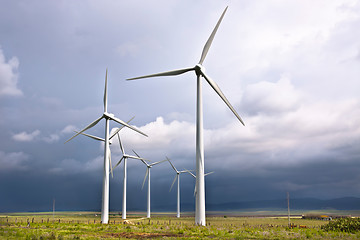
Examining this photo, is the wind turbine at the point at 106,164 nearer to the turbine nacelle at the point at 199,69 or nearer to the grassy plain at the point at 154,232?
the grassy plain at the point at 154,232

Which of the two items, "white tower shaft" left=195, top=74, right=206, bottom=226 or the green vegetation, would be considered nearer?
"white tower shaft" left=195, top=74, right=206, bottom=226

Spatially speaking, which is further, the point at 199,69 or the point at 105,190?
the point at 105,190

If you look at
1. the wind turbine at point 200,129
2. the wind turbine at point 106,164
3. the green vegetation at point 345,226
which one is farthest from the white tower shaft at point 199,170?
the wind turbine at point 106,164

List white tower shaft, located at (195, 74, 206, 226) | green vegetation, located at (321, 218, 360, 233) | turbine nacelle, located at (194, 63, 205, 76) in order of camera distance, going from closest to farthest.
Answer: white tower shaft, located at (195, 74, 206, 226)
green vegetation, located at (321, 218, 360, 233)
turbine nacelle, located at (194, 63, 205, 76)

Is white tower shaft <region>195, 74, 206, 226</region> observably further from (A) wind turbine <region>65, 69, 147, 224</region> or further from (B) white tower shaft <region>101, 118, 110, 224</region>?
(B) white tower shaft <region>101, 118, 110, 224</region>

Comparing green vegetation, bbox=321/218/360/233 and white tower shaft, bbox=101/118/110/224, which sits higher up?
white tower shaft, bbox=101/118/110/224

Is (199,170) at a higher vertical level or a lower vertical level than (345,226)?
higher

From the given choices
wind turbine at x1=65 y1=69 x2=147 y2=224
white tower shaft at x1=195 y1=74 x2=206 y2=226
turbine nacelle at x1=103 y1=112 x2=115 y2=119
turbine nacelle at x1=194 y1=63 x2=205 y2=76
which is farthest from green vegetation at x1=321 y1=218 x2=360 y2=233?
turbine nacelle at x1=103 y1=112 x2=115 y2=119

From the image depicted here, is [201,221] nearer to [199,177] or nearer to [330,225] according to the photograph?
[199,177]

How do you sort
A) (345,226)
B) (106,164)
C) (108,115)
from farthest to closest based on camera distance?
(108,115) → (106,164) → (345,226)

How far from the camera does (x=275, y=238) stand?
32469mm

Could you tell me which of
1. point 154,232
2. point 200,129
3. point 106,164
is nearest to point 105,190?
point 106,164

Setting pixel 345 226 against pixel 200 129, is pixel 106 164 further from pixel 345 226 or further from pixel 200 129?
pixel 345 226

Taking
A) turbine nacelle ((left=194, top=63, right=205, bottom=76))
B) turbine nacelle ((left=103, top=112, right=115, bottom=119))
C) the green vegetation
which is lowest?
the green vegetation
